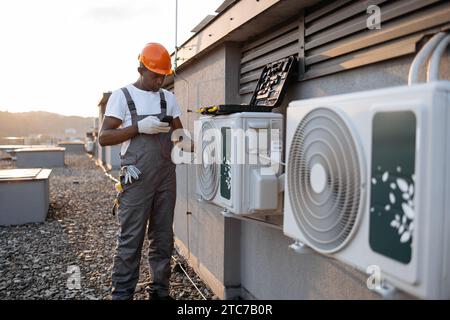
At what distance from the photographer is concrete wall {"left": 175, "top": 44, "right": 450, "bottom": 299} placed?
2.12m

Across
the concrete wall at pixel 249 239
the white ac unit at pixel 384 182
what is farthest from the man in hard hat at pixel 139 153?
the white ac unit at pixel 384 182

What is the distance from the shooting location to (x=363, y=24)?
6.75 ft

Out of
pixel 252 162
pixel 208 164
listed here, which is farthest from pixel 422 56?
pixel 208 164

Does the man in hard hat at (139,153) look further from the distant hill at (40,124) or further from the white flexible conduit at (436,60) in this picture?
the distant hill at (40,124)

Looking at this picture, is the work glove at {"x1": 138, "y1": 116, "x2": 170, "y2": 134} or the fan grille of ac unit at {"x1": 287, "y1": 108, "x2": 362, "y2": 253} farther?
the work glove at {"x1": 138, "y1": 116, "x2": 170, "y2": 134}

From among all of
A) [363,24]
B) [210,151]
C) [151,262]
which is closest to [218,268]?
[151,262]

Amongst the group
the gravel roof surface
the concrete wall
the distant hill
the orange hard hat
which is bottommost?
the gravel roof surface

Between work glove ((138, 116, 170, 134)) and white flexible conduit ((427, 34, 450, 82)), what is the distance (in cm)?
196

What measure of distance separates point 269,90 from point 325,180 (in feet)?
4.42

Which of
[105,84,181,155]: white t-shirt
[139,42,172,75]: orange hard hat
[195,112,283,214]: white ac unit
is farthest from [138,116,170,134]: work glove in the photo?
[195,112,283,214]: white ac unit

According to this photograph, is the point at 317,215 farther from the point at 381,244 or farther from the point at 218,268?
the point at 218,268

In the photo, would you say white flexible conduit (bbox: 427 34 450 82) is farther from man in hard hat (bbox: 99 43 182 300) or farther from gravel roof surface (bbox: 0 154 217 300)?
gravel roof surface (bbox: 0 154 217 300)

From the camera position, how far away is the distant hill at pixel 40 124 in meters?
60.6
